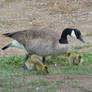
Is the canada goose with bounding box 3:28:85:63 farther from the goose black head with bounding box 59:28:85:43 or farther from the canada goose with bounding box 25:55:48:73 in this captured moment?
the canada goose with bounding box 25:55:48:73

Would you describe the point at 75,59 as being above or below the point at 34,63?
below

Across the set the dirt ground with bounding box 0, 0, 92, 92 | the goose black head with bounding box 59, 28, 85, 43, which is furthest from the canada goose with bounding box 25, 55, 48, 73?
the dirt ground with bounding box 0, 0, 92, 92

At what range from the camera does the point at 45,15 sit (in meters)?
14.5

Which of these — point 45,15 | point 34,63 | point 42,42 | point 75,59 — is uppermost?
point 42,42

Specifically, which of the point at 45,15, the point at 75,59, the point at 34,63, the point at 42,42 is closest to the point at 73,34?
the point at 75,59

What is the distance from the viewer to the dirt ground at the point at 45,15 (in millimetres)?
13336

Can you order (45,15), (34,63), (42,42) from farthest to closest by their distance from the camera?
1. (45,15)
2. (42,42)
3. (34,63)

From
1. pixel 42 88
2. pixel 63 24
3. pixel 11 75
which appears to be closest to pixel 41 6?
pixel 63 24

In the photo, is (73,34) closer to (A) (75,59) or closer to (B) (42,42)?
(A) (75,59)

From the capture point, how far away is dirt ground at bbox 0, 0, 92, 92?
13336 millimetres

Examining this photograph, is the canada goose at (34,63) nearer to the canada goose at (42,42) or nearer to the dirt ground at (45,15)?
the canada goose at (42,42)

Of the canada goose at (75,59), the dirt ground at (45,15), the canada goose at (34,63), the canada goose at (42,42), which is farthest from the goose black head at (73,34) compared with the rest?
the dirt ground at (45,15)

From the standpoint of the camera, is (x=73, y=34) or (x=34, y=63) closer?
(x=34, y=63)

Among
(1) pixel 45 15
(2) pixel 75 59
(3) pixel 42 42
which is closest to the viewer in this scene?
(3) pixel 42 42
